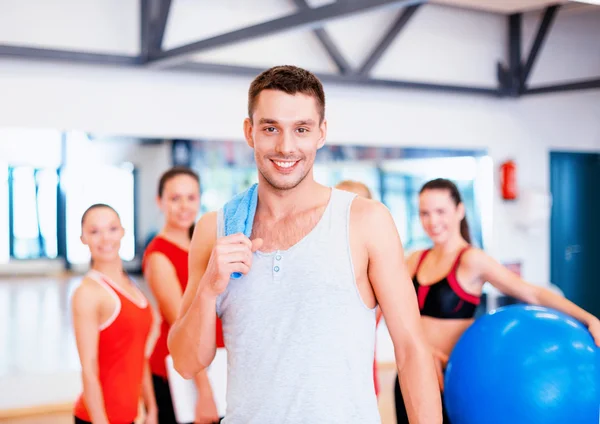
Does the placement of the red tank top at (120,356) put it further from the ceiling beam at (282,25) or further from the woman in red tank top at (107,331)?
the ceiling beam at (282,25)

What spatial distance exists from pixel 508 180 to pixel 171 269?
17.1 feet

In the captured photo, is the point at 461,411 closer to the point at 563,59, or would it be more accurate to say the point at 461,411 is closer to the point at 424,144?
the point at 424,144

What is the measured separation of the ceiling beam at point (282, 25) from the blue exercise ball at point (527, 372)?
1547mm

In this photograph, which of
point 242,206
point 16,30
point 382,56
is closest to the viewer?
point 242,206

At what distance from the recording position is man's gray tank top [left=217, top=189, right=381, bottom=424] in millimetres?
1473

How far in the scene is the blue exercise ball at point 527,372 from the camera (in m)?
2.41

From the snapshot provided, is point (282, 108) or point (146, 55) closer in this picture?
point (282, 108)

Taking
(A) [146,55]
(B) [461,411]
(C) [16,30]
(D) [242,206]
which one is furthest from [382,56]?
(D) [242,206]

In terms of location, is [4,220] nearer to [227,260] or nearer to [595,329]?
[595,329]

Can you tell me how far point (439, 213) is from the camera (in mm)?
2961

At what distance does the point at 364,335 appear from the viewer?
4.99 feet

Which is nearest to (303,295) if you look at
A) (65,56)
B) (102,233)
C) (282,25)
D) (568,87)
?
(102,233)

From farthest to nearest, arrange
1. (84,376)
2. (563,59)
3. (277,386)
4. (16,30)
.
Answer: (563,59)
(16,30)
(84,376)
(277,386)

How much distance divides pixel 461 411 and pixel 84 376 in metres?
1.40
